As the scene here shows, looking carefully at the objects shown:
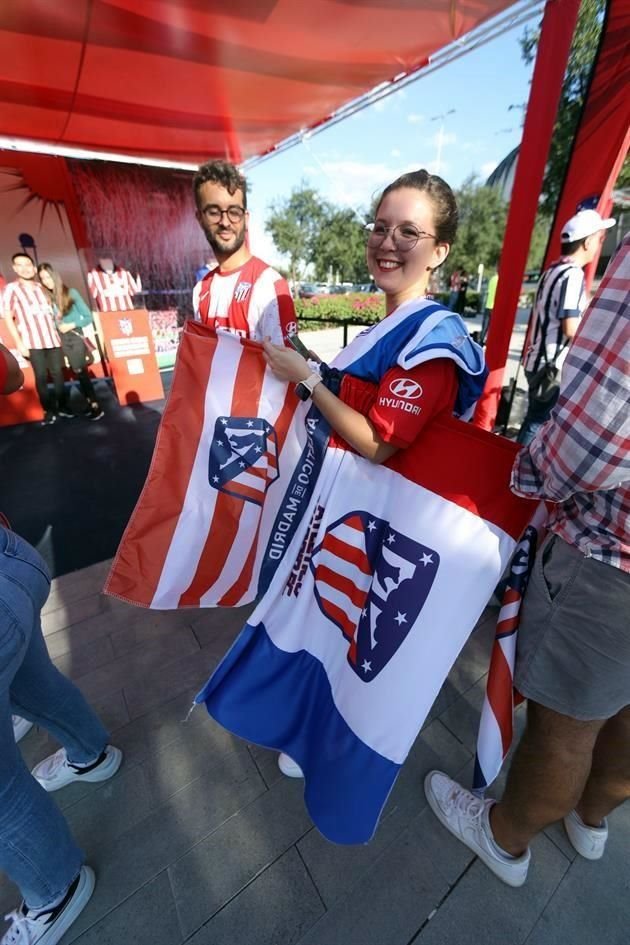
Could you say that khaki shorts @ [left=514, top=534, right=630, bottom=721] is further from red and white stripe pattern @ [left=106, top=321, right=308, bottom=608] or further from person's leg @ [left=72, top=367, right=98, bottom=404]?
person's leg @ [left=72, top=367, right=98, bottom=404]

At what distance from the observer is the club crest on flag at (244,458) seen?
1504 mm

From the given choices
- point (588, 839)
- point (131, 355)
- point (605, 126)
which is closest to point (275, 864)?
point (588, 839)

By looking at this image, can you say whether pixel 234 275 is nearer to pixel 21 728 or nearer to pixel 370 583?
pixel 370 583

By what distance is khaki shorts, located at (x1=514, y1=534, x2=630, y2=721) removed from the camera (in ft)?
2.84

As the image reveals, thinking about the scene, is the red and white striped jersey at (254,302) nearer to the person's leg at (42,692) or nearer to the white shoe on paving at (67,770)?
the person's leg at (42,692)

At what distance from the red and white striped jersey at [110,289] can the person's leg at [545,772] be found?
7344mm

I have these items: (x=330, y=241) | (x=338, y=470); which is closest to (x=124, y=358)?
(x=338, y=470)

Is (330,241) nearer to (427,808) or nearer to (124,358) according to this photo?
(124,358)

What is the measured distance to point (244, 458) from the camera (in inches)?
60.5

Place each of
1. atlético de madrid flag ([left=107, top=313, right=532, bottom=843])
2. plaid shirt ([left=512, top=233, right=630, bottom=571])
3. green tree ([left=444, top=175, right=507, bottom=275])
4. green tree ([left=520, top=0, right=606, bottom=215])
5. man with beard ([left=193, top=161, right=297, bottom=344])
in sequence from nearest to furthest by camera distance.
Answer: plaid shirt ([left=512, top=233, right=630, bottom=571]) < atlético de madrid flag ([left=107, top=313, right=532, bottom=843]) < man with beard ([left=193, top=161, right=297, bottom=344]) < green tree ([left=520, top=0, right=606, bottom=215]) < green tree ([left=444, top=175, right=507, bottom=275])

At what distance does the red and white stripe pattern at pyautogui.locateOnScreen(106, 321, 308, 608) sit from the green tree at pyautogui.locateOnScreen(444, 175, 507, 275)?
32169mm

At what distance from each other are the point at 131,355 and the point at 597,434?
20.8ft

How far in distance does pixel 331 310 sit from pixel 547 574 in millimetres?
17446

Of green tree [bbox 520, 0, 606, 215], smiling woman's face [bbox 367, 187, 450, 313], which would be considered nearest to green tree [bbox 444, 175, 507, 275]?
green tree [bbox 520, 0, 606, 215]
